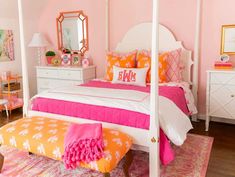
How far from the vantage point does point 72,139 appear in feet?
6.17

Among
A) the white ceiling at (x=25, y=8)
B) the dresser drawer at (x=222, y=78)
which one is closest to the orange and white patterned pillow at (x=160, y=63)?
the dresser drawer at (x=222, y=78)

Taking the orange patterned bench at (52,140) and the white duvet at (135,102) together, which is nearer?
the orange patterned bench at (52,140)

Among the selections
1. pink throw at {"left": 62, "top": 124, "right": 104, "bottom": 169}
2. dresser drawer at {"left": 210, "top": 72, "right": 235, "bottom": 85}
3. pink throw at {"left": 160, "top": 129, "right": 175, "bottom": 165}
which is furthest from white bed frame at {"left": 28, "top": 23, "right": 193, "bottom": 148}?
pink throw at {"left": 62, "top": 124, "right": 104, "bottom": 169}

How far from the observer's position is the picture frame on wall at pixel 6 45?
14.1 ft

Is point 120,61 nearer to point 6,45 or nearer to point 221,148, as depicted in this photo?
point 221,148

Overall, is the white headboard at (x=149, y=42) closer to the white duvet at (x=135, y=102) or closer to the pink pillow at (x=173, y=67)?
the pink pillow at (x=173, y=67)

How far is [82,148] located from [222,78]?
2.17 m

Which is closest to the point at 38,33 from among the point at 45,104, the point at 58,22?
the point at 58,22

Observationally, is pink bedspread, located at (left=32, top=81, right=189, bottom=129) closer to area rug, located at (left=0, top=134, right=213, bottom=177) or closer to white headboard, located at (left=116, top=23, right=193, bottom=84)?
area rug, located at (left=0, top=134, right=213, bottom=177)

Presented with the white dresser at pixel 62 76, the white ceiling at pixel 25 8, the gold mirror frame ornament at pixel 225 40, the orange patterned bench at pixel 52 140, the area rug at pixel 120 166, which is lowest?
the area rug at pixel 120 166

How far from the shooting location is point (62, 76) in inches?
170

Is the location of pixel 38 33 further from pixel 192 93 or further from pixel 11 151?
pixel 192 93

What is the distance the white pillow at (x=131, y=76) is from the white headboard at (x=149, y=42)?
723mm

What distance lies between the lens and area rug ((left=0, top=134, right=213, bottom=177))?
2277mm
